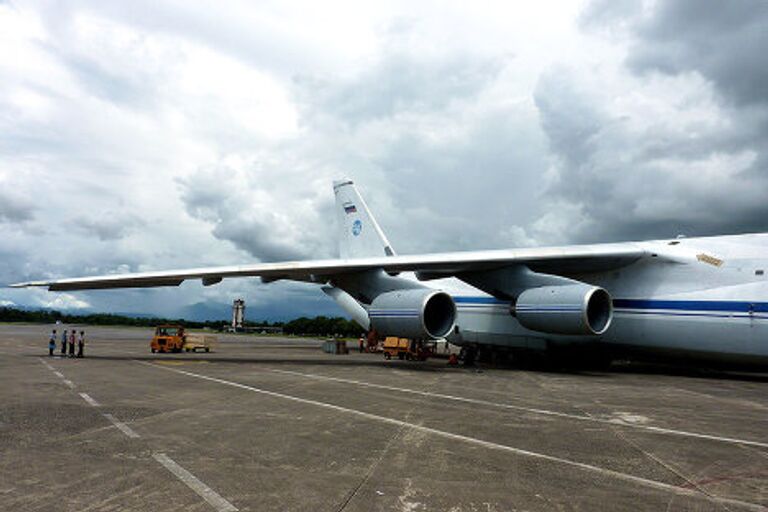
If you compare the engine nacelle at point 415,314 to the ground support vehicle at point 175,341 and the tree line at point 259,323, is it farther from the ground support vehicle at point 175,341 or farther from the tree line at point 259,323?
the tree line at point 259,323

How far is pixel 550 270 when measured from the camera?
19.2 metres

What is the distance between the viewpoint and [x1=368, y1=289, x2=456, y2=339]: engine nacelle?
1642 cm

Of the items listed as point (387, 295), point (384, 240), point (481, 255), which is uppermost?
point (384, 240)

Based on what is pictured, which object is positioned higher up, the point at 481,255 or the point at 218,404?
the point at 481,255

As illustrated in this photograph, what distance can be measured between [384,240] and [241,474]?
21384 mm

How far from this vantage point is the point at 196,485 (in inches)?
178

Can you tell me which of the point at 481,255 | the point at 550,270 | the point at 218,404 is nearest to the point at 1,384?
the point at 218,404

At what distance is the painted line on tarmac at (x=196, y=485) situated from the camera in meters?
4.05

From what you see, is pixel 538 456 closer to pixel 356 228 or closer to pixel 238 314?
pixel 356 228

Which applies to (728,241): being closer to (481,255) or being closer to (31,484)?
(481,255)

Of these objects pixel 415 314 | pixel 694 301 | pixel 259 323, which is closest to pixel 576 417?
pixel 415 314

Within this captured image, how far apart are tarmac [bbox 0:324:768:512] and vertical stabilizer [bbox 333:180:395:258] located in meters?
14.9

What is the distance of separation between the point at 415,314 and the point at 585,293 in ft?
15.1

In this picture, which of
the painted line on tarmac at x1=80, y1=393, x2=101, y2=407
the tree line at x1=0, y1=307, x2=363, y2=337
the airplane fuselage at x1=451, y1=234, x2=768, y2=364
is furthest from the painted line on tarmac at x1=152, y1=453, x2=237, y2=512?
the tree line at x1=0, y1=307, x2=363, y2=337
